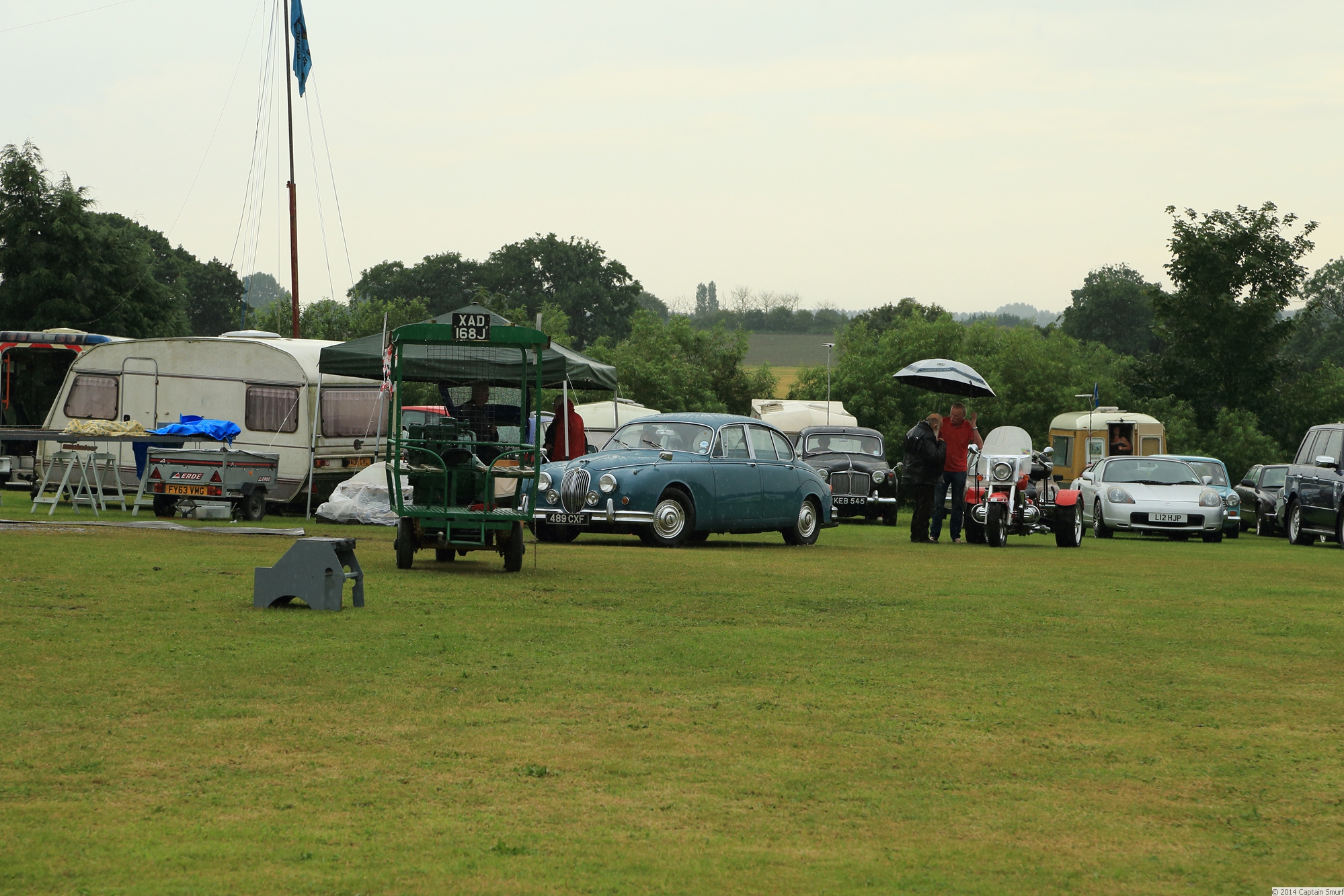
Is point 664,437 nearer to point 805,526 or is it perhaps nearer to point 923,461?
point 805,526

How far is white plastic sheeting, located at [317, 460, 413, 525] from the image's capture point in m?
21.1

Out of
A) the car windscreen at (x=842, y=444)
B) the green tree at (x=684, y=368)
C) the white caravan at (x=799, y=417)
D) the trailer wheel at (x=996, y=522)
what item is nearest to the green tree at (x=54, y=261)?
the green tree at (x=684, y=368)

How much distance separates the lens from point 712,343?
6788 cm

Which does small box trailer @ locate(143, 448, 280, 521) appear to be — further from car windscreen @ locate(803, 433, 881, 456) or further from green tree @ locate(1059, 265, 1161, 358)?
green tree @ locate(1059, 265, 1161, 358)

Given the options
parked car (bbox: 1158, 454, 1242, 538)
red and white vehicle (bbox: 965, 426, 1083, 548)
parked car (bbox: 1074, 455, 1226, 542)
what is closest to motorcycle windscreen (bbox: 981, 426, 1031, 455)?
red and white vehicle (bbox: 965, 426, 1083, 548)

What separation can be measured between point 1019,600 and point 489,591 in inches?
175

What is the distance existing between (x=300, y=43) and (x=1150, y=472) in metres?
21.6

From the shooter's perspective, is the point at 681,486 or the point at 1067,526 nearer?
the point at 681,486

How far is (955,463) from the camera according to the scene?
21.5m

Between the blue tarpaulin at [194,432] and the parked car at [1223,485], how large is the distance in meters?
16.3

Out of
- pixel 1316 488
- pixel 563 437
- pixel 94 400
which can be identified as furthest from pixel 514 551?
pixel 1316 488

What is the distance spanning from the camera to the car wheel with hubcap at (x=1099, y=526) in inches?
1038

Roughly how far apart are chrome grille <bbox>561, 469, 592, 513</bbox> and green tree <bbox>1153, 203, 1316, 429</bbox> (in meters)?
38.5

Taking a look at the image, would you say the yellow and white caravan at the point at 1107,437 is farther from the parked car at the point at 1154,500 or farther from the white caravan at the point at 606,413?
the white caravan at the point at 606,413
